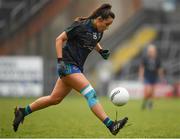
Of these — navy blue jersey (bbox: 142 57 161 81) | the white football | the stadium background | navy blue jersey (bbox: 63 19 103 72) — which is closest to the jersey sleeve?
navy blue jersey (bbox: 63 19 103 72)

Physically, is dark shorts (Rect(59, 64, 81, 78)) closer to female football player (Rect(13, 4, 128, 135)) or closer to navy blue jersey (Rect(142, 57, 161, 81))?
female football player (Rect(13, 4, 128, 135))

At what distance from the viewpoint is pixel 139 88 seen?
104 ft

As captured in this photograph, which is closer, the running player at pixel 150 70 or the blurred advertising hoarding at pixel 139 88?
the running player at pixel 150 70

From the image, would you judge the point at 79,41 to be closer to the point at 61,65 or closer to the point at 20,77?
the point at 61,65

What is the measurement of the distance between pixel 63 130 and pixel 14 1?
72.3 feet

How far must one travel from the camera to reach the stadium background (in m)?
28.3

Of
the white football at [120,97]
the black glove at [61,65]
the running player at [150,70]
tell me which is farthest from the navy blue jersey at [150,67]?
the black glove at [61,65]

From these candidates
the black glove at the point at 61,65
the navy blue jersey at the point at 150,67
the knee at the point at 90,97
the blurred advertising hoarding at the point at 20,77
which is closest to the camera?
the black glove at the point at 61,65

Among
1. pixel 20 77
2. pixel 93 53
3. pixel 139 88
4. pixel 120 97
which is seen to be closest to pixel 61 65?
pixel 120 97

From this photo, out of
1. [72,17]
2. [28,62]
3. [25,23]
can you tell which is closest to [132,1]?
[72,17]

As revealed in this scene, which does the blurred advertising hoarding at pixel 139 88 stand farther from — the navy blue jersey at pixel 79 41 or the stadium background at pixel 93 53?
the navy blue jersey at pixel 79 41

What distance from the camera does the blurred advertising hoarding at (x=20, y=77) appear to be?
27.8 metres

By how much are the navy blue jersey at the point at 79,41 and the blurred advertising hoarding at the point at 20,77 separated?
17805 mm

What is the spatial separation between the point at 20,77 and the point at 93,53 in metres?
6.36
